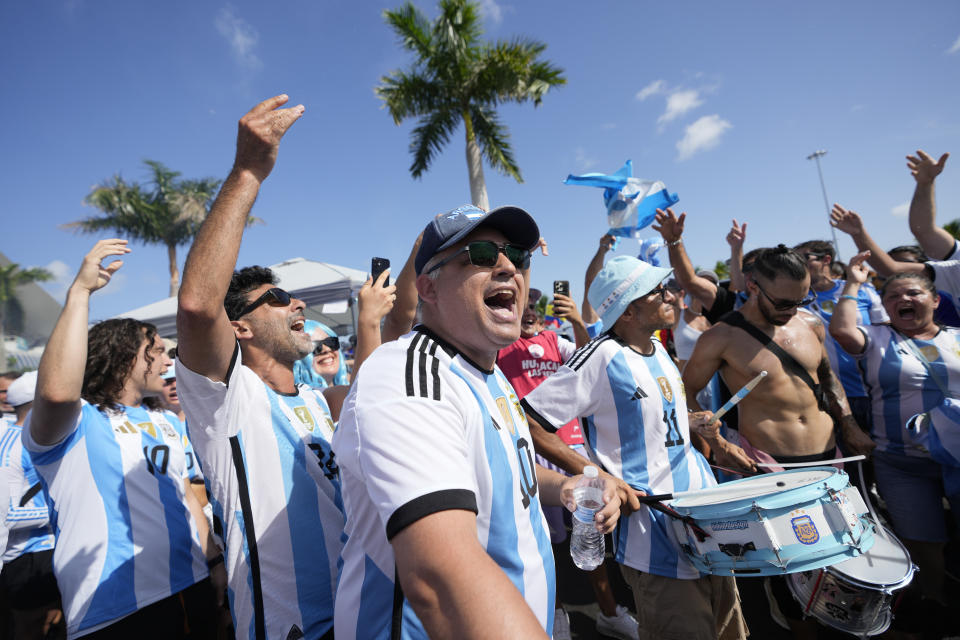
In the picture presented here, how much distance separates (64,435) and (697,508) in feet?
9.75

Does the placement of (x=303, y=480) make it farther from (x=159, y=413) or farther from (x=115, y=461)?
(x=159, y=413)

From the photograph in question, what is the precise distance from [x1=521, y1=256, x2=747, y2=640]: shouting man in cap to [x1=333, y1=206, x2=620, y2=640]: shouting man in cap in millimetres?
826

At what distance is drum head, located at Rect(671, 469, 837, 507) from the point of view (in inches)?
87.4

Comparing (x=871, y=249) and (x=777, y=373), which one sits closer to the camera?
(x=777, y=373)

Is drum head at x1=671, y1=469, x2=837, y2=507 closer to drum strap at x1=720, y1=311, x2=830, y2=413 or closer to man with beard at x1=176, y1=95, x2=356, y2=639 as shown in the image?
drum strap at x1=720, y1=311, x2=830, y2=413

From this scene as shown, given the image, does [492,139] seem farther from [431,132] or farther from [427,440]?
[427,440]

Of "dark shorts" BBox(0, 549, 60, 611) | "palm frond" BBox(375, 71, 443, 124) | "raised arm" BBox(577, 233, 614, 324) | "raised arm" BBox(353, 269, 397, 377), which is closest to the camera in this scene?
"raised arm" BBox(353, 269, 397, 377)

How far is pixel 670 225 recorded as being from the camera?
14.1 ft

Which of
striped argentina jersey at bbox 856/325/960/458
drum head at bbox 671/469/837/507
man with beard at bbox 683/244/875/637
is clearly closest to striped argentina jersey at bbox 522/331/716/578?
drum head at bbox 671/469/837/507

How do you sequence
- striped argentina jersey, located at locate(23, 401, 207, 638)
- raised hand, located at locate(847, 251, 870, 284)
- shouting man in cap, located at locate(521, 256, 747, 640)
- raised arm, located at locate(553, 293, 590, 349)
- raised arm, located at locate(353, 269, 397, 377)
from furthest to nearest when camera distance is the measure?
raised arm, located at locate(553, 293, 590, 349) → raised hand, located at locate(847, 251, 870, 284) → raised arm, located at locate(353, 269, 397, 377) → shouting man in cap, located at locate(521, 256, 747, 640) → striped argentina jersey, located at locate(23, 401, 207, 638)

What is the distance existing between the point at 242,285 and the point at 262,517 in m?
1.22

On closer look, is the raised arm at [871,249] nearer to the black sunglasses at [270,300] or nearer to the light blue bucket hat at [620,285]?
the light blue bucket hat at [620,285]

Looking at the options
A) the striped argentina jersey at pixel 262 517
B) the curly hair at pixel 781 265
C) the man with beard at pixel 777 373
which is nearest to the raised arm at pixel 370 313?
the striped argentina jersey at pixel 262 517

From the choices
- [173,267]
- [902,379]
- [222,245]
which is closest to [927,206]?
[902,379]
